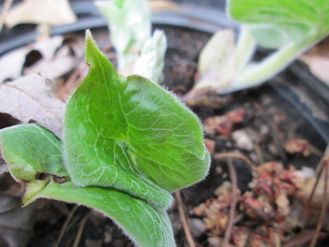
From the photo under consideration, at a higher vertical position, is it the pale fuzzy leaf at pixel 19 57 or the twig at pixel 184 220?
the pale fuzzy leaf at pixel 19 57

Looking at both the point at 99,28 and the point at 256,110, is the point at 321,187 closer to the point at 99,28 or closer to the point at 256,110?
the point at 256,110

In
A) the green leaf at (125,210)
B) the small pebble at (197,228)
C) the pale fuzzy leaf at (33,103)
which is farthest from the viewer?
the small pebble at (197,228)

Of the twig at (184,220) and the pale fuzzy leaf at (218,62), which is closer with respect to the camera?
the twig at (184,220)

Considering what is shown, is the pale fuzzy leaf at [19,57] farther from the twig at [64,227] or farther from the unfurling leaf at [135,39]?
the twig at [64,227]

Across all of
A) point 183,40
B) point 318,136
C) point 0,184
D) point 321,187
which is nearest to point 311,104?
point 318,136

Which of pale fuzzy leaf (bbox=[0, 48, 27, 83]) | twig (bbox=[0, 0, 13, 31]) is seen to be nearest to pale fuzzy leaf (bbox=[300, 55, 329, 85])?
pale fuzzy leaf (bbox=[0, 48, 27, 83])

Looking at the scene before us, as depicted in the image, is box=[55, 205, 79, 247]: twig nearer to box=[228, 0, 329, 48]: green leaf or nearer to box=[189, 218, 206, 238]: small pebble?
box=[189, 218, 206, 238]: small pebble

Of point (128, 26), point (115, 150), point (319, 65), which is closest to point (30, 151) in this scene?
point (115, 150)

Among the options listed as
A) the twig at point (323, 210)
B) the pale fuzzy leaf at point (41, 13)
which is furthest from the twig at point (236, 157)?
the pale fuzzy leaf at point (41, 13)
